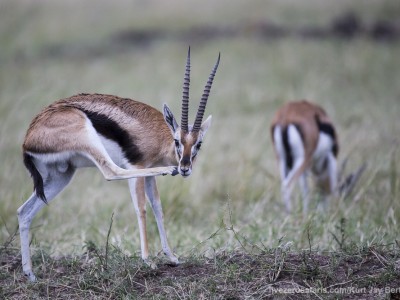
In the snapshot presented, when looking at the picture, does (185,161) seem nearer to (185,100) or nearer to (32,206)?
(185,100)

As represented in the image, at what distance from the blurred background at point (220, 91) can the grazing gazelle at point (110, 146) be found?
53cm

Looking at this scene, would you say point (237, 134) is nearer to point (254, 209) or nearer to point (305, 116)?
point (305, 116)

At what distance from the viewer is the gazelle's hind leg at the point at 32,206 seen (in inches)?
185

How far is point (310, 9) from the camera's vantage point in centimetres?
2117

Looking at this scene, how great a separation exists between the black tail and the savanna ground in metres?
0.54

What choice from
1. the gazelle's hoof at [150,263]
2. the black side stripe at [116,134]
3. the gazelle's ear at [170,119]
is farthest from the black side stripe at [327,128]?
the gazelle's hoof at [150,263]

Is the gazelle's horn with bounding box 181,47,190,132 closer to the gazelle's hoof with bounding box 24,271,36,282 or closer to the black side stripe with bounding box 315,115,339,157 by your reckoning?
the gazelle's hoof with bounding box 24,271,36,282

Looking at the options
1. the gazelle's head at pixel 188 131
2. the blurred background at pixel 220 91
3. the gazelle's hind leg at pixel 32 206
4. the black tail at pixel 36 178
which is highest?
the gazelle's head at pixel 188 131

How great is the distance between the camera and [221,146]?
1066cm

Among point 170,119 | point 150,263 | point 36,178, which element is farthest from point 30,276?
point 170,119

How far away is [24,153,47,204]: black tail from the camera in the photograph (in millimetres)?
4758

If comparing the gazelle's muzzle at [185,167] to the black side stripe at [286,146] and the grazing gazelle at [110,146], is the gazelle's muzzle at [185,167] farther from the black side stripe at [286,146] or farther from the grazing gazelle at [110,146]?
the black side stripe at [286,146]

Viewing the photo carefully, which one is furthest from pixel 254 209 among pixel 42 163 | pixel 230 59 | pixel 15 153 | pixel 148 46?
pixel 148 46

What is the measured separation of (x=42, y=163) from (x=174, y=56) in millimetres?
13215
